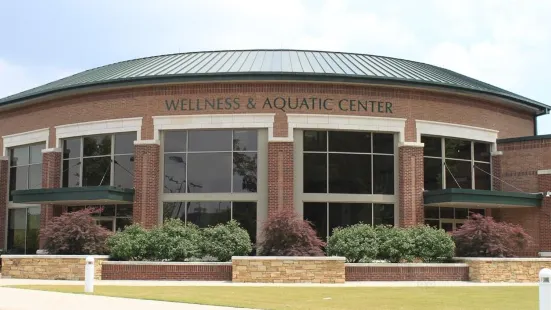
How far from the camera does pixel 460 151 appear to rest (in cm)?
3319

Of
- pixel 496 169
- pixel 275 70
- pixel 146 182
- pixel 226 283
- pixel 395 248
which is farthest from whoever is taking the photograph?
pixel 496 169

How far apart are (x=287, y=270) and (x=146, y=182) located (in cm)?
888

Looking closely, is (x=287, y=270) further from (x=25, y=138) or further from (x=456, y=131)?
(x=25, y=138)

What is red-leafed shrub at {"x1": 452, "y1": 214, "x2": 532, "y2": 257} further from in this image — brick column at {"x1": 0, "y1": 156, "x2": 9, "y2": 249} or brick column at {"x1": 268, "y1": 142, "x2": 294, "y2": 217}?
brick column at {"x1": 0, "y1": 156, "x2": 9, "y2": 249}

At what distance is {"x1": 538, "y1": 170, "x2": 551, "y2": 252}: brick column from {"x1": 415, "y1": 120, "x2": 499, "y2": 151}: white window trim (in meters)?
2.69

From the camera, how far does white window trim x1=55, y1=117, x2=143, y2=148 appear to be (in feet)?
103

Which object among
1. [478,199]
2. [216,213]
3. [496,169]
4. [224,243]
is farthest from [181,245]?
[496,169]

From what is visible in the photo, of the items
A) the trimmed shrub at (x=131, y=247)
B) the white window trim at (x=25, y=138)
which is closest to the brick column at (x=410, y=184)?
the trimmed shrub at (x=131, y=247)

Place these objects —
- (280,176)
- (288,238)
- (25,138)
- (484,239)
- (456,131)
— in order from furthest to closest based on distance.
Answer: (25,138)
(456,131)
(280,176)
(484,239)
(288,238)

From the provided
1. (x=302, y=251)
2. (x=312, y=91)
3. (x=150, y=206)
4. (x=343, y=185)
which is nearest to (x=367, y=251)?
(x=302, y=251)

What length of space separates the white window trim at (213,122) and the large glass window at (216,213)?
3.04 meters

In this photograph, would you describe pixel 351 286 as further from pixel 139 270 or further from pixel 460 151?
pixel 460 151

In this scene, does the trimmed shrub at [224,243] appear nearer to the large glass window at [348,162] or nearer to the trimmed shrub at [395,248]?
the large glass window at [348,162]

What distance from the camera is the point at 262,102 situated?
30438 mm
